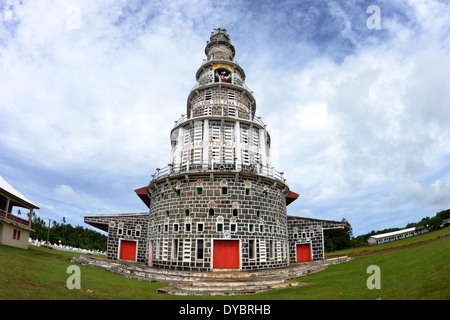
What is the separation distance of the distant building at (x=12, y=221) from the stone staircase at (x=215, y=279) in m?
8.66

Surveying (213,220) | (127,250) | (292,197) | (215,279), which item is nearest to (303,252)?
(292,197)

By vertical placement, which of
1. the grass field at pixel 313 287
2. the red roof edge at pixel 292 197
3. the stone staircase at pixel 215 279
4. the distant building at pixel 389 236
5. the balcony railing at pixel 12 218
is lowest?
the stone staircase at pixel 215 279

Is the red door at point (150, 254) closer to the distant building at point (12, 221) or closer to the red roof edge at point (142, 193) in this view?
the red roof edge at point (142, 193)

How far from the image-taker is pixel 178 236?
2469cm

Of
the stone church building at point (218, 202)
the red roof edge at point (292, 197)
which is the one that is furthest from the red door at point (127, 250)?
the red roof edge at point (292, 197)

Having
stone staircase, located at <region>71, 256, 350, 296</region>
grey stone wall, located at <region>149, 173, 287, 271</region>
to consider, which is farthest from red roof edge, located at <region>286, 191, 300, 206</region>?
stone staircase, located at <region>71, 256, 350, 296</region>

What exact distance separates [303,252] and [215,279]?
59.7 ft

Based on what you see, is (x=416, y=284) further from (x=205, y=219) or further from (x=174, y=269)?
(x=174, y=269)

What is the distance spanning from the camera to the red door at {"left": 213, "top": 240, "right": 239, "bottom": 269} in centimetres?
2367

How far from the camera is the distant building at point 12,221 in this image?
25.9m

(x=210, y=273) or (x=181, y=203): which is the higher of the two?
(x=181, y=203)

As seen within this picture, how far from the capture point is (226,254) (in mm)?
23969
